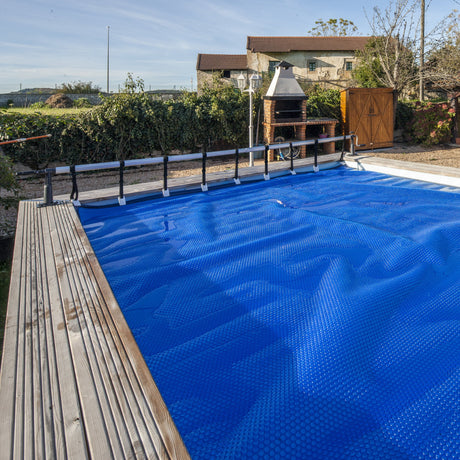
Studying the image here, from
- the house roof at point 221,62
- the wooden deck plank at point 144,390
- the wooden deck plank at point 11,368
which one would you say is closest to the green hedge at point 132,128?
the wooden deck plank at point 11,368

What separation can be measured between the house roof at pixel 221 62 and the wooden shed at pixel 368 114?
74.7 feet

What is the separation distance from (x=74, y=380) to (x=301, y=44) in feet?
111

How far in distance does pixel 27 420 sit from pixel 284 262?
2.53 metres

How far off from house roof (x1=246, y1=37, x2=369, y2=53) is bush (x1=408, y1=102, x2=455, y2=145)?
67.6 feet

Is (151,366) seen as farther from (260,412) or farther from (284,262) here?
(284,262)

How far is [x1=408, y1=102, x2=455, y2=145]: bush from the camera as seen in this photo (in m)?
12.4

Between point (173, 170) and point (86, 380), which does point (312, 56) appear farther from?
point (86, 380)

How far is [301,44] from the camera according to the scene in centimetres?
3142

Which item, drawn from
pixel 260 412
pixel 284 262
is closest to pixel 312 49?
pixel 284 262

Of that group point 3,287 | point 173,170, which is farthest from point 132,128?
point 3,287

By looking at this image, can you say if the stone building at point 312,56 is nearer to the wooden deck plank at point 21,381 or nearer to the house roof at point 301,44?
the house roof at point 301,44

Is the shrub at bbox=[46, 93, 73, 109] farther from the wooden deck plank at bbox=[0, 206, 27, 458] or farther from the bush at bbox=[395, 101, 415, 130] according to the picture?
the wooden deck plank at bbox=[0, 206, 27, 458]

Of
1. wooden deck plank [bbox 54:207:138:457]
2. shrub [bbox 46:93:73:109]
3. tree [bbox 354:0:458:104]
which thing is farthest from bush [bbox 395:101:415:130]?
shrub [bbox 46:93:73:109]

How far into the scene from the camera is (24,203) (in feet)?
17.7
